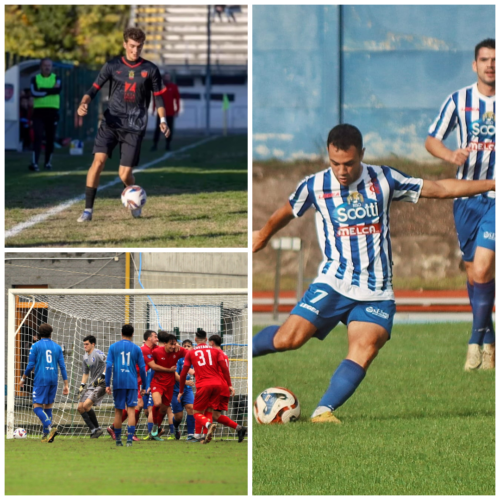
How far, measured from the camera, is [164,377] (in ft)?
23.0

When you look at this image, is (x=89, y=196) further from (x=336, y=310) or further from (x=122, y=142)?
(x=336, y=310)

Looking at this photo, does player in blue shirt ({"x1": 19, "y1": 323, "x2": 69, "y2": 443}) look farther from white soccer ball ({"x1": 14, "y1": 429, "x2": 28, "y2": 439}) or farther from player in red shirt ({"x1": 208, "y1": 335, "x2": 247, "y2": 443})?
player in red shirt ({"x1": 208, "y1": 335, "x2": 247, "y2": 443})

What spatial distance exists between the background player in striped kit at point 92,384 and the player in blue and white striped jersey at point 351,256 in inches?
93.7

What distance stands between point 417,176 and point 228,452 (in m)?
2.40

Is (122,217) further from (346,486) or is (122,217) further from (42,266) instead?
(346,486)

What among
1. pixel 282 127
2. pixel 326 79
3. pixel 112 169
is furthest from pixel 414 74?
pixel 112 169

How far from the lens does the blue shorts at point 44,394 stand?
6523 mm

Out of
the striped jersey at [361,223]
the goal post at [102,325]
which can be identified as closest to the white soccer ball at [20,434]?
the goal post at [102,325]

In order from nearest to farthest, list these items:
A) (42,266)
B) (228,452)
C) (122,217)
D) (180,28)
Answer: (228,452) < (122,217) < (42,266) < (180,28)

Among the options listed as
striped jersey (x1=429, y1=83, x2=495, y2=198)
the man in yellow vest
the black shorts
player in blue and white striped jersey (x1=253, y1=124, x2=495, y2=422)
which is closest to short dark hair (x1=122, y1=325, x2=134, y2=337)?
the black shorts

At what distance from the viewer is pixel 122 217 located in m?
6.66

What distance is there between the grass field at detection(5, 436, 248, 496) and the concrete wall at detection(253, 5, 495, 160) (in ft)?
7.01

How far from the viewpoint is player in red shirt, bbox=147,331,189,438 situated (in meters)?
6.95

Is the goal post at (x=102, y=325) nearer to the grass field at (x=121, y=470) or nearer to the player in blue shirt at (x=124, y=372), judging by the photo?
the player in blue shirt at (x=124, y=372)
